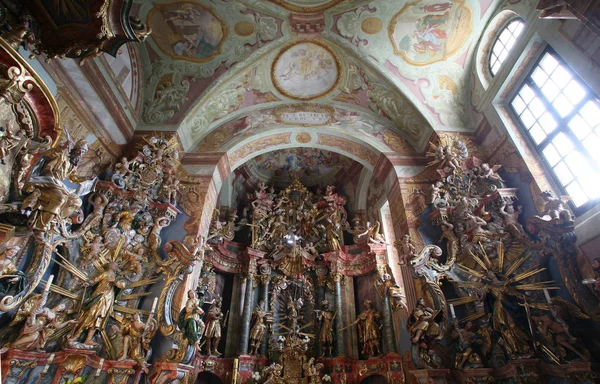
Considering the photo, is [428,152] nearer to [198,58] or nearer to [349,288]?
[349,288]

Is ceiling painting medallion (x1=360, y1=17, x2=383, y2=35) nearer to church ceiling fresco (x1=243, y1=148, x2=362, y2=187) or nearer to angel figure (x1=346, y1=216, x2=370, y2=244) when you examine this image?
church ceiling fresco (x1=243, y1=148, x2=362, y2=187)

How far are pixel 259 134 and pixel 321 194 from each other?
5.64m

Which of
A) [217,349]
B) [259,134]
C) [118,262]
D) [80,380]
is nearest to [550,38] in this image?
[259,134]

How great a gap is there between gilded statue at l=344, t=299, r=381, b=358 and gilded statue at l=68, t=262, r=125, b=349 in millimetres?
7523

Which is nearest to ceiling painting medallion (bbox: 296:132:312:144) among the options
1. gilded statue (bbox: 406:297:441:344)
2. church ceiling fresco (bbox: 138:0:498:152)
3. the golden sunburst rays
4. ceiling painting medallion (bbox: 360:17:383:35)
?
church ceiling fresco (bbox: 138:0:498:152)

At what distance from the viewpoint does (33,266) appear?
5.40m

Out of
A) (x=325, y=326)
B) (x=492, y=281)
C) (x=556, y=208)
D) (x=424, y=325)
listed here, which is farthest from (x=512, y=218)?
(x=325, y=326)

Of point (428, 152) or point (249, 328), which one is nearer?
point (428, 152)

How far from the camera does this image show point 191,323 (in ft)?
21.6

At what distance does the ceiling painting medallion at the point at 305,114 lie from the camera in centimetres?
1115

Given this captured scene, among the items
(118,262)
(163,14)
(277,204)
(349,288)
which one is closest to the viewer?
(118,262)

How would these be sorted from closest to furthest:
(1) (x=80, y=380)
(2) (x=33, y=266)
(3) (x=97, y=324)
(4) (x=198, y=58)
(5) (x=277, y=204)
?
(2) (x=33, y=266), (1) (x=80, y=380), (3) (x=97, y=324), (4) (x=198, y=58), (5) (x=277, y=204)

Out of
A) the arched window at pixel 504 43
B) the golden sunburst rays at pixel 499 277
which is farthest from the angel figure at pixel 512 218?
the arched window at pixel 504 43

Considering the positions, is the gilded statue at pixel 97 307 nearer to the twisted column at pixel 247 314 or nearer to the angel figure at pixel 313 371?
the twisted column at pixel 247 314
